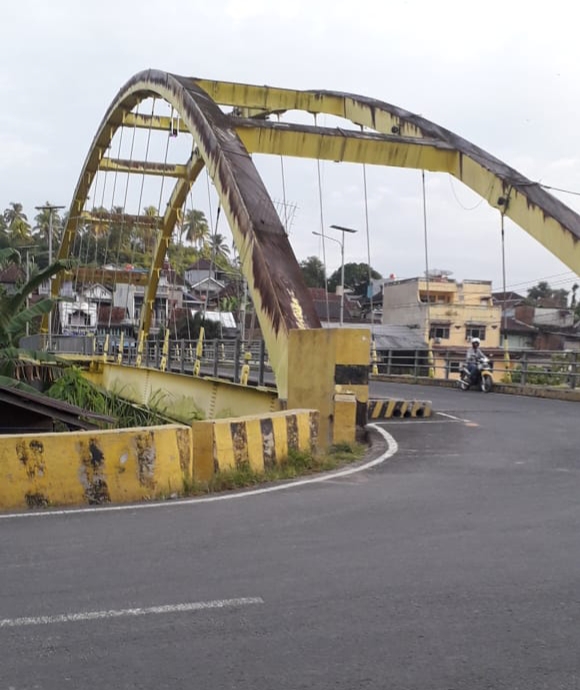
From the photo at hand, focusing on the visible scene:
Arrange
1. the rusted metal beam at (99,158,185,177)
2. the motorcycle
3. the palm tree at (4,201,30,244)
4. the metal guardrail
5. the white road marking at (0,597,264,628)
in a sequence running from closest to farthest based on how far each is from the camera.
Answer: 1. the white road marking at (0,597,264,628)
2. the metal guardrail
3. the motorcycle
4. the rusted metal beam at (99,158,185,177)
5. the palm tree at (4,201,30,244)

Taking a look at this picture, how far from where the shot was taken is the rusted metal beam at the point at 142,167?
31.1 meters

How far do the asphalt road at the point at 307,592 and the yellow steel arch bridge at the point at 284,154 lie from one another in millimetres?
5229

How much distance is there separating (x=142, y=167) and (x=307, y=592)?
30.8 meters

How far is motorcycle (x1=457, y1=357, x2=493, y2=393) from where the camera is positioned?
68.2 feet

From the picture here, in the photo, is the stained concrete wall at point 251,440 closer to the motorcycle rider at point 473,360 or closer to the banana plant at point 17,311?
the banana plant at point 17,311

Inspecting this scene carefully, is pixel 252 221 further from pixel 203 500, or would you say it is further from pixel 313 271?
pixel 313 271

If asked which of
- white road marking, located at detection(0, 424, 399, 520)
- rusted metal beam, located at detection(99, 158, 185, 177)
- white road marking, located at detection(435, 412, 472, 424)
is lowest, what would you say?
white road marking, located at detection(0, 424, 399, 520)

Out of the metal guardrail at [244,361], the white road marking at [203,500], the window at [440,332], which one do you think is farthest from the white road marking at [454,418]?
the window at [440,332]

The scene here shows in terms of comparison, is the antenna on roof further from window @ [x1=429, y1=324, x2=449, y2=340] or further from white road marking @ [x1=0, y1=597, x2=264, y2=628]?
white road marking @ [x1=0, y1=597, x2=264, y2=628]

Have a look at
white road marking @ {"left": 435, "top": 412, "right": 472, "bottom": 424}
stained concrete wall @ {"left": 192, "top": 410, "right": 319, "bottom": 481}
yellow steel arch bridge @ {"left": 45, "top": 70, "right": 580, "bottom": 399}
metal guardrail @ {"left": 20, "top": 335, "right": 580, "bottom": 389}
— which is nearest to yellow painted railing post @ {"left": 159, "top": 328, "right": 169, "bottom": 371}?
metal guardrail @ {"left": 20, "top": 335, "right": 580, "bottom": 389}

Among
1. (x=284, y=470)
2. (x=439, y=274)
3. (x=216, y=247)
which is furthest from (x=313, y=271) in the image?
(x=284, y=470)

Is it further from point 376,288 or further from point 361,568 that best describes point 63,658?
point 376,288

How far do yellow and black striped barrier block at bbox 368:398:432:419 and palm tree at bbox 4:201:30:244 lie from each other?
72674 millimetres

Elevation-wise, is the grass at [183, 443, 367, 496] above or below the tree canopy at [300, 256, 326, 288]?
Result: below
